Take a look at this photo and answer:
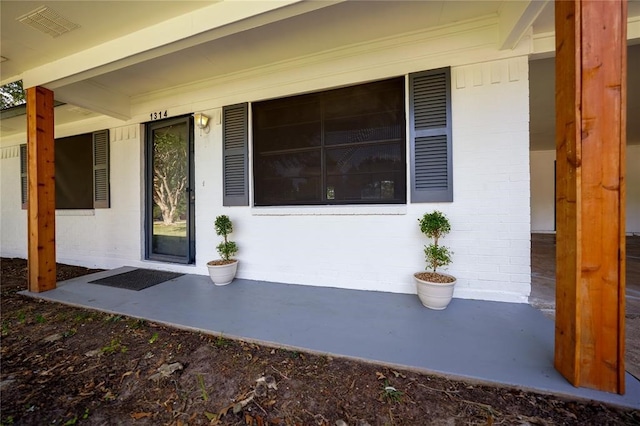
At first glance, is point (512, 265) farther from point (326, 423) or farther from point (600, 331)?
point (326, 423)

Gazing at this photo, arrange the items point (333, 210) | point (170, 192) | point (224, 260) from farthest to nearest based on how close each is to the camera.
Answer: point (170, 192)
point (224, 260)
point (333, 210)

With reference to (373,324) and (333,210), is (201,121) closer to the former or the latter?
(333,210)

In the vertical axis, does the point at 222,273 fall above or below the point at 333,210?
below

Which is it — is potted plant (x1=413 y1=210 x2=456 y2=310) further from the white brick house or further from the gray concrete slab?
the white brick house

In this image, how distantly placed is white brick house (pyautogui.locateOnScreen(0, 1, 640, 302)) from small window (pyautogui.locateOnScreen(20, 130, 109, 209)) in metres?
0.59

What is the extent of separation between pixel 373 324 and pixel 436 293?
26.6 inches

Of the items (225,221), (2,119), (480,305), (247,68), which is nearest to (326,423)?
(480,305)

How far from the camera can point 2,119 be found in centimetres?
427

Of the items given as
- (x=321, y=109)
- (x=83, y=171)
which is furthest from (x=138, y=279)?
(x=321, y=109)

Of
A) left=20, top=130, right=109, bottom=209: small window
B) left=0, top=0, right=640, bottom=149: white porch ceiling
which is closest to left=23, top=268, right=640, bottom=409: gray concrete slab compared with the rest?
left=20, top=130, right=109, bottom=209: small window

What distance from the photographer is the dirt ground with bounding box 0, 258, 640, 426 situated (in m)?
1.24

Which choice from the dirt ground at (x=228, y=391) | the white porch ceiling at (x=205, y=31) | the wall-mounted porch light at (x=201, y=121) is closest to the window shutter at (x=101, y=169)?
the white porch ceiling at (x=205, y=31)

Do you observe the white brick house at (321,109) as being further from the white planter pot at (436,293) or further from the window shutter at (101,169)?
the window shutter at (101,169)

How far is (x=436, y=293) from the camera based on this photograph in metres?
2.26
